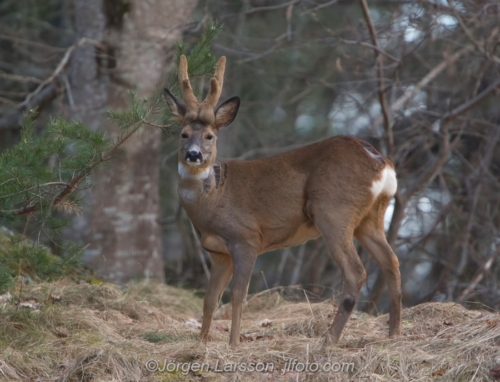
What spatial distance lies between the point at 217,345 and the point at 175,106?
196cm

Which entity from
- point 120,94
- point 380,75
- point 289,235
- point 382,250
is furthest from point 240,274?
point 120,94

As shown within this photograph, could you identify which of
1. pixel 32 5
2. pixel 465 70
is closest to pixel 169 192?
pixel 32 5

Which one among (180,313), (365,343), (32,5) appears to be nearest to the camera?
(365,343)

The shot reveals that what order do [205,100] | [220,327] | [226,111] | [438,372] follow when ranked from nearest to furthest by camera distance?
[438,372]
[205,100]
[226,111]
[220,327]

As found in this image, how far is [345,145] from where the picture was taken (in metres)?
6.18

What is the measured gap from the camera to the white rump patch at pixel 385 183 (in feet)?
19.8

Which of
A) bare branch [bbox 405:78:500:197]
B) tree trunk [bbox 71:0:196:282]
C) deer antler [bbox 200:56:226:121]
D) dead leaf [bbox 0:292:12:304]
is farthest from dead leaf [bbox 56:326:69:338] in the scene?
bare branch [bbox 405:78:500:197]

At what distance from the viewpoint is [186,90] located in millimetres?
6133

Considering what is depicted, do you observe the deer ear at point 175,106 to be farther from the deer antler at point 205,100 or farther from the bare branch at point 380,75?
the bare branch at point 380,75

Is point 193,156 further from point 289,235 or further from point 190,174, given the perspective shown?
point 289,235

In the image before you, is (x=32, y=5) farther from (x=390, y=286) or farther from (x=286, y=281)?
(x=390, y=286)

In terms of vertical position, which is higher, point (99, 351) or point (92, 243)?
point (99, 351)

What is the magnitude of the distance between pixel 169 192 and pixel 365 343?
958 cm

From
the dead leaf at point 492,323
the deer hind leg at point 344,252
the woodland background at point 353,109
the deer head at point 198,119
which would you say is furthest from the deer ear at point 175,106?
the dead leaf at point 492,323
